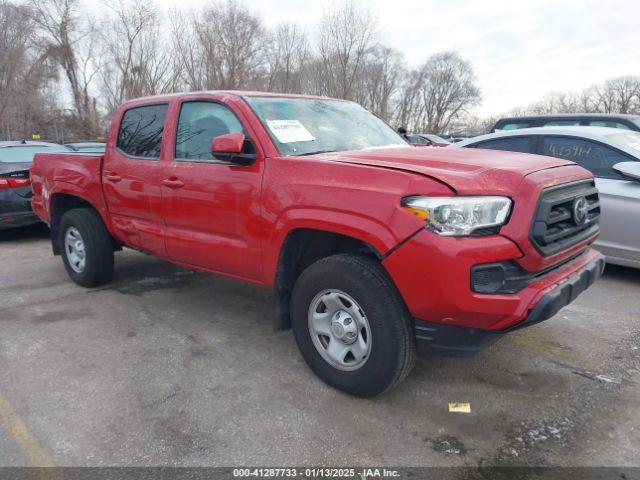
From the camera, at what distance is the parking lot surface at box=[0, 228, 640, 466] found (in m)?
2.51

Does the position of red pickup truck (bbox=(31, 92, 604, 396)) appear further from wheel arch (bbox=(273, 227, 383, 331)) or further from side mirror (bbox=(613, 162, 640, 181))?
side mirror (bbox=(613, 162, 640, 181))

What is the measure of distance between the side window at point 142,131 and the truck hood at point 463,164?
1701mm

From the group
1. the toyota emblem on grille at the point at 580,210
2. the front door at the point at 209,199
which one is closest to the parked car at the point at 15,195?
the front door at the point at 209,199

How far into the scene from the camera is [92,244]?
487 cm

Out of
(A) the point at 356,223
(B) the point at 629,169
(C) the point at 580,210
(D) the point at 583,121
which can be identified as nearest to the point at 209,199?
(A) the point at 356,223

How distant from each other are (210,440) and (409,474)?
1043 millimetres

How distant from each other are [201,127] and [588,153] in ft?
13.9

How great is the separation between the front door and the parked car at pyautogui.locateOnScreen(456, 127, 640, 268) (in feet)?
12.5

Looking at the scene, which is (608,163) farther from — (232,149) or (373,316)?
(232,149)

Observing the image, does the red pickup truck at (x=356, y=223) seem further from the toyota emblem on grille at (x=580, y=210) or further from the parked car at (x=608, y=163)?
the parked car at (x=608, y=163)

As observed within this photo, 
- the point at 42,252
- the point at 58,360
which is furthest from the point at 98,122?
the point at 58,360

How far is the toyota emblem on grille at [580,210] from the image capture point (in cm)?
294

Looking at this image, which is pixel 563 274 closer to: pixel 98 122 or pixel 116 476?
pixel 116 476

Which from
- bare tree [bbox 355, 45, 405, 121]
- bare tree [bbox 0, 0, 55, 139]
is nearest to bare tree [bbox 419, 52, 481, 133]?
bare tree [bbox 355, 45, 405, 121]
